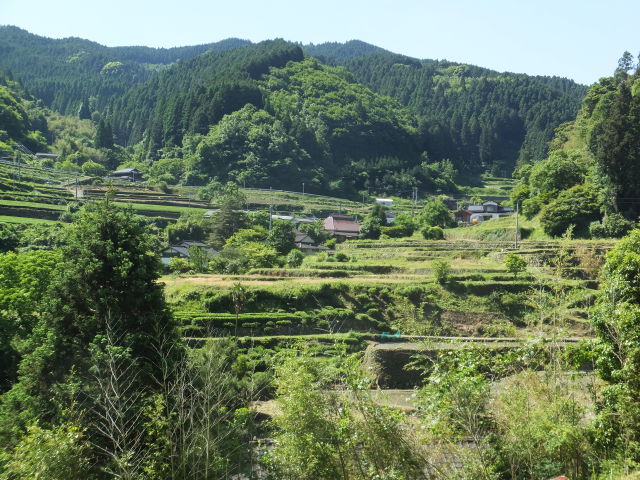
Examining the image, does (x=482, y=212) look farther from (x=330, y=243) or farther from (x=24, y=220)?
(x=24, y=220)

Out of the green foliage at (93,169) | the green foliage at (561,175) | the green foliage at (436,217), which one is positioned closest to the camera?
the green foliage at (561,175)

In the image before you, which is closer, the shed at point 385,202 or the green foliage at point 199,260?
the green foliage at point 199,260

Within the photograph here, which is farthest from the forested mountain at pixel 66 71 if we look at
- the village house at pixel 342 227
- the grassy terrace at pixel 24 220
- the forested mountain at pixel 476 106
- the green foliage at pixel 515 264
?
the green foliage at pixel 515 264

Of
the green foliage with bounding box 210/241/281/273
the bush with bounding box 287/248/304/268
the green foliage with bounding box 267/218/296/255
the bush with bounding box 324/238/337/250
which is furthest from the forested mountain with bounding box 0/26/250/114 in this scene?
the bush with bounding box 287/248/304/268

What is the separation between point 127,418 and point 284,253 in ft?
97.8

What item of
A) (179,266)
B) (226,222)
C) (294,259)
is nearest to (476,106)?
(226,222)

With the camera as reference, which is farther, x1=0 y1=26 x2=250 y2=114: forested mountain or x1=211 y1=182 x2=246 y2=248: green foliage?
x1=0 y1=26 x2=250 y2=114: forested mountain

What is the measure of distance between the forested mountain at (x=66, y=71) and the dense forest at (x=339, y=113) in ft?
1.92

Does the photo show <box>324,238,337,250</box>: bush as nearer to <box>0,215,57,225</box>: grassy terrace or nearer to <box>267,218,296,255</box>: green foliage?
<box>267,218,296,255</box>: green foliage

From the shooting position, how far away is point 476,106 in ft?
404

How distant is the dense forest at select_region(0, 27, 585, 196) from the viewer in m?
82.7

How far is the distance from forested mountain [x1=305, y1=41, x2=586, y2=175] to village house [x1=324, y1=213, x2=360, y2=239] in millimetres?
39275

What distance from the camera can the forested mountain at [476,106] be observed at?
10331cm

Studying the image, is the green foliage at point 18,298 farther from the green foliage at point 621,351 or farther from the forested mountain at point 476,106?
the forested mountain at point 476,106
